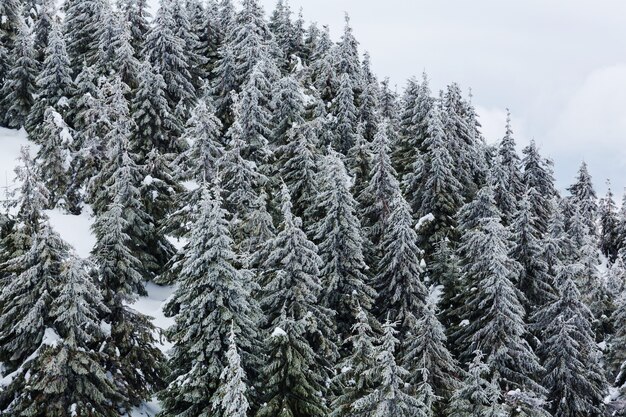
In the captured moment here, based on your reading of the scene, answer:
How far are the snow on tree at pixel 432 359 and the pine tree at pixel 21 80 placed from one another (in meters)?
41.7

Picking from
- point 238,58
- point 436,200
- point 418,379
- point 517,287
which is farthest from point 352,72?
point 418,379

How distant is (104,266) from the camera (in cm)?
2719

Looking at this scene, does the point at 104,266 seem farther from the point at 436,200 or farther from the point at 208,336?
the point at 436,200

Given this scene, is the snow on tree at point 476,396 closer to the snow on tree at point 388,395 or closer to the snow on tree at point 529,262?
the snow on tree at point 388,395

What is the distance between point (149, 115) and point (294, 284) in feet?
74.9

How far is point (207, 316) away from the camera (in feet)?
78.7

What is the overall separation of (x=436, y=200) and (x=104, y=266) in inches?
956

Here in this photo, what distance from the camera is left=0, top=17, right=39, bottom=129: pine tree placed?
173ft

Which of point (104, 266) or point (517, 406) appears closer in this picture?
point (517, 406)

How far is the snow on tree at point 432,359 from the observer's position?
26359mm

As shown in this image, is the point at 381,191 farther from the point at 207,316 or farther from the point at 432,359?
the point at 207,316

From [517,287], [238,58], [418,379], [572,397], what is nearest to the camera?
[418,379]

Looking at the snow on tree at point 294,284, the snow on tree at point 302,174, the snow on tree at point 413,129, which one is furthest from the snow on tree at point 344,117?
the snow on tree at point 294,284

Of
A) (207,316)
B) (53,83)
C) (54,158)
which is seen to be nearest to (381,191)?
(207,316)
